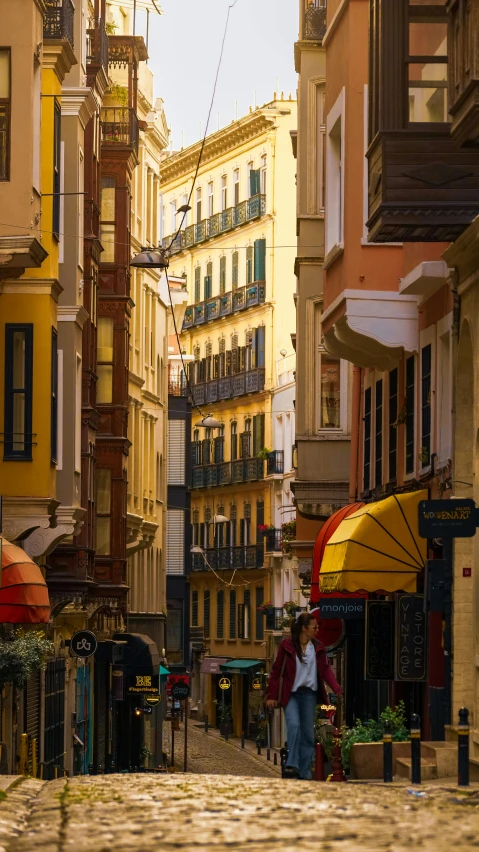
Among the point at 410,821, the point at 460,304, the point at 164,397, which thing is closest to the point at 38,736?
the point at 460,304

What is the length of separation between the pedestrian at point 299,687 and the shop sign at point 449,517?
160cm

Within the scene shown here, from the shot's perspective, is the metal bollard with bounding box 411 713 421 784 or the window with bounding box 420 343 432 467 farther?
the window with bounding box 420 343 432 467

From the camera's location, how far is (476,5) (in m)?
17.1

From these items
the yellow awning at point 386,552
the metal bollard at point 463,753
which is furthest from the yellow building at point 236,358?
the metal bollard at point 463,753

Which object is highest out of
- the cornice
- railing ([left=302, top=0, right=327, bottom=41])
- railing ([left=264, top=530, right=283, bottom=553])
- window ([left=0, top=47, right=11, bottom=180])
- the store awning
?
railing ([left=302, top=0, right=327, bottom=41])

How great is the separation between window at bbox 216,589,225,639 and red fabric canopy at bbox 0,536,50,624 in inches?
2768

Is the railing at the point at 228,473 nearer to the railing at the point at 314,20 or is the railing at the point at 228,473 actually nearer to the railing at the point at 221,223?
the railing at the point at 221,223

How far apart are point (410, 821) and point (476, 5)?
441 inches

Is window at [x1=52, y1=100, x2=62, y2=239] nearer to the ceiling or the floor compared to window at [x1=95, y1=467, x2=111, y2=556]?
nearer to the ceiling

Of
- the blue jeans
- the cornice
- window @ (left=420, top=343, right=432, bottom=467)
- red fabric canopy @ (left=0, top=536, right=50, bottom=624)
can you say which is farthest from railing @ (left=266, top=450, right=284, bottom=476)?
the blue jeans

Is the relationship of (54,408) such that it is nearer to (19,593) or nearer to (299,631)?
(19,593)

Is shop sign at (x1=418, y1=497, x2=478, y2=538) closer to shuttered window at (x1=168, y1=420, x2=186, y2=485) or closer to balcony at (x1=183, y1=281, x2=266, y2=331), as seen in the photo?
shuttered window at (x1=168, y1=420, x2=186, y2=485)

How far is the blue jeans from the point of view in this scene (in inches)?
630

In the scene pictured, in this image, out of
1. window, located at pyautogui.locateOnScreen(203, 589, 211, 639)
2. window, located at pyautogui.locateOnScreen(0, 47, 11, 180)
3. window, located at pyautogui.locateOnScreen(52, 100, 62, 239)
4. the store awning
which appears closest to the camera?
window, located at pyautogui.locateOnScreen(0, 47, 11, 180)
